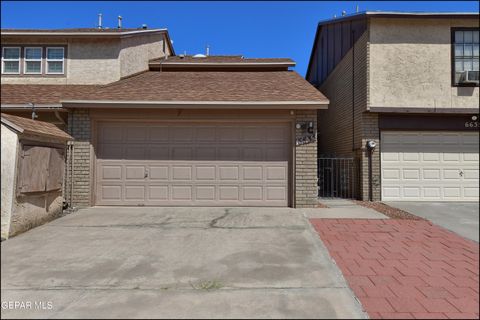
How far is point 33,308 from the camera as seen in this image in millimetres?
3221

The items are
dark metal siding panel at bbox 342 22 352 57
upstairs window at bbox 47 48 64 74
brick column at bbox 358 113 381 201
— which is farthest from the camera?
dark metal siding panel at bbox 342 22 352 57

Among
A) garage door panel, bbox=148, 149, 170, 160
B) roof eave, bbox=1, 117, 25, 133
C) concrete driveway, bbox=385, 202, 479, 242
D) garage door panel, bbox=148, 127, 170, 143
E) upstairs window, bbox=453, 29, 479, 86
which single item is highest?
upstairs window, bbox=453, 29, 479, 86

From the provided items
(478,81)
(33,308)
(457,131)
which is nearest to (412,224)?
(457,131)

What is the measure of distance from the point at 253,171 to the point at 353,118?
457 centimetres

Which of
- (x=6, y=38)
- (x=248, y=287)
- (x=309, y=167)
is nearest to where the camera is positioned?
(x=248, y=287)

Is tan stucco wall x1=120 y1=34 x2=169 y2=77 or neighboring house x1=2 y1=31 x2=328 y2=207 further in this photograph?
tan stucco wall x1=120 y1=34 x2=169 y2=77

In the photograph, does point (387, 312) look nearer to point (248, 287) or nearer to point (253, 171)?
point (248, 287)

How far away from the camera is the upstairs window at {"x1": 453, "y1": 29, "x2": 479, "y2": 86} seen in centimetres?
938

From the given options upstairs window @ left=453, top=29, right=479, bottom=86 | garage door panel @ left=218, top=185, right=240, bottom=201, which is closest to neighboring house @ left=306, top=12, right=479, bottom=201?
upstairs window @ left=453, top=29, right=479, bottom=86

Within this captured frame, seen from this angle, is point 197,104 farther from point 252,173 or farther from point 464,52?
point 464,52

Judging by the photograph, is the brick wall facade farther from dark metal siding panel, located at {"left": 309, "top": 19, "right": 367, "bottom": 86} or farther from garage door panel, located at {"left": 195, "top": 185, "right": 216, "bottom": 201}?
garage door panel, located at {"left": 195, "top": 185, "right": 216, "bottom": 201}

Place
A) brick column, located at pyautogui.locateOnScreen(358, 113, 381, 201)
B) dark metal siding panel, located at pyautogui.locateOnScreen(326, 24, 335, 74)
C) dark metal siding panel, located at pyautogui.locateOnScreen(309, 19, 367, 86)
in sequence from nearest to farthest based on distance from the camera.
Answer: brick column, located at pyautogui.locateOnScreen(358, 113, 381, 201), dark metal siding panel, located at pyautogui.locateOnScreen(309, 19, 367, 86), dark metal siding panel, located at pyautogui.locateOnScreen(326, 24, 335, 74)

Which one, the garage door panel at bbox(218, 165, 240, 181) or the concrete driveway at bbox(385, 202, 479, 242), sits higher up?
the garage door panel at bbox(218, 165, 240, 181)

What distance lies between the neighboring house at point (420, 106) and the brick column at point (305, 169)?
2416mm
